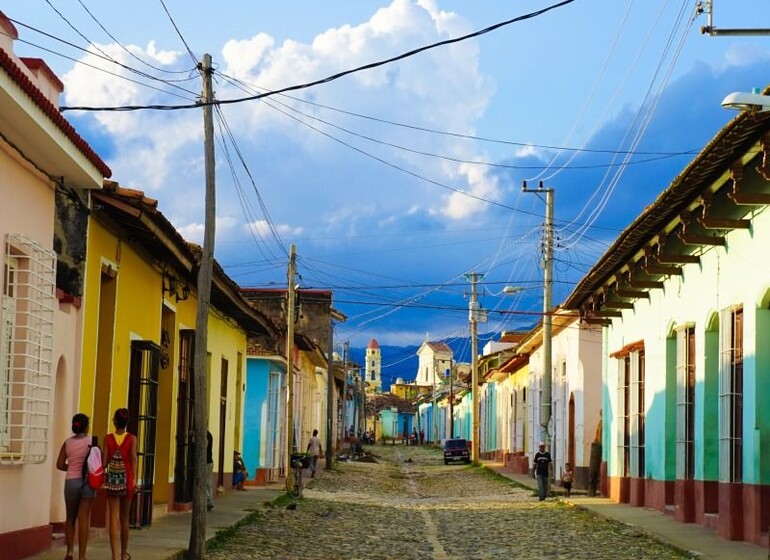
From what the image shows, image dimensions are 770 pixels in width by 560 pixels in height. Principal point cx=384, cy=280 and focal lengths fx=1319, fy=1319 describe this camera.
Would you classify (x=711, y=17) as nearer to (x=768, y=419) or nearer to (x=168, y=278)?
(x=768, y=419)

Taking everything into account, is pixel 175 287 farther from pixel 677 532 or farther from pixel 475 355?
pixel 475 355

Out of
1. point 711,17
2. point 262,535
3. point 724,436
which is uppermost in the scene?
point 711,17

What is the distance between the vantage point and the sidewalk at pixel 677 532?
14.8 metres

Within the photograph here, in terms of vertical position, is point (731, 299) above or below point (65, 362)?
above

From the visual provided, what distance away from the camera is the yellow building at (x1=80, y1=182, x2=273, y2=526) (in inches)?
579

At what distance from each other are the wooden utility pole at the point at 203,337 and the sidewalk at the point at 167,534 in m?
0.31

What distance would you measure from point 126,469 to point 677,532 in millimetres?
8889

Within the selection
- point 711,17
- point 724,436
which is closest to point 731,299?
point 724,436

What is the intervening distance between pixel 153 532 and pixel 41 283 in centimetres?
514

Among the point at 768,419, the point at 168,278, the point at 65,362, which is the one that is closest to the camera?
the point at 65,362

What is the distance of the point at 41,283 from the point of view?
40.5 ft

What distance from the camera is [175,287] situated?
1998 cm

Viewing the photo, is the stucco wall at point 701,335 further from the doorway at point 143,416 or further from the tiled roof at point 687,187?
the doorway at point 143,416

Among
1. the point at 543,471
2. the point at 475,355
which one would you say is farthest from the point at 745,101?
the point at 475,355
